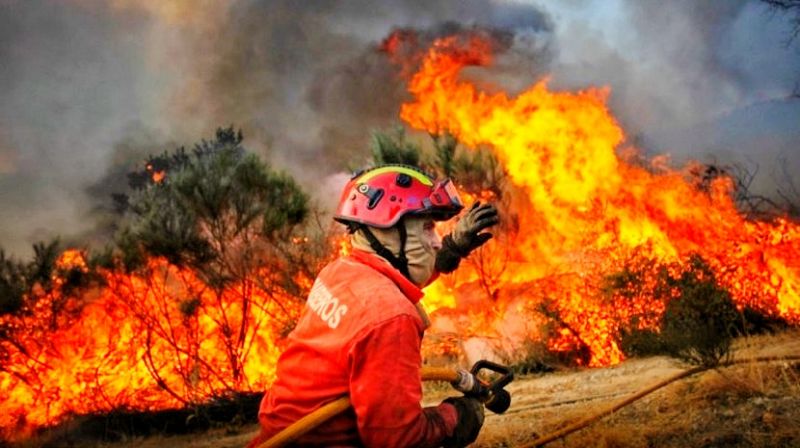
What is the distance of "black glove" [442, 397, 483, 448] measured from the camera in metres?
2.50

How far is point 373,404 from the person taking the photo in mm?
2115

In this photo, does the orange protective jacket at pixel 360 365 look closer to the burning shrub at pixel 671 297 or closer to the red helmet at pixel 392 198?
the red helmet at pixel 392 198

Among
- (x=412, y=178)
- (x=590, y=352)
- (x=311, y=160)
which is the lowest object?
(x=590, y=352)

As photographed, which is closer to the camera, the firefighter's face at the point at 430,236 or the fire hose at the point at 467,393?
the fire hose at the point at 467,393

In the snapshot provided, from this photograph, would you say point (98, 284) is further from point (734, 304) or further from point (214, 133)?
point (214, 133)

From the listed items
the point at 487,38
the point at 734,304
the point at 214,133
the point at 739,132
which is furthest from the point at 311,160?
the point at 734,304

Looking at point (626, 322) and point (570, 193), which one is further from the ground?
point (570, 193)

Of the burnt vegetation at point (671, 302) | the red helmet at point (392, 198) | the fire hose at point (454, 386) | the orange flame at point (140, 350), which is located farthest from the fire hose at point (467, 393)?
the orange flame at point (140, 350)

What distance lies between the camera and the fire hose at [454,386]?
7.36ft

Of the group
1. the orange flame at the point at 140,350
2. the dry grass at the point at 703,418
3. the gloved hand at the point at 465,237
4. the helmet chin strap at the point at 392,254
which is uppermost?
the orange flame at the point at 140,350

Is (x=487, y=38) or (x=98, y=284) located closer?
(x=98, y=284)

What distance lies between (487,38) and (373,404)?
60.9 ft

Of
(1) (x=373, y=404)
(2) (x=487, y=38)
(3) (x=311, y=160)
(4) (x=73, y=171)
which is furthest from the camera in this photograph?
(3) (x=311, y=160)

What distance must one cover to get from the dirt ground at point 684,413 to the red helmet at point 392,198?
2390mm
